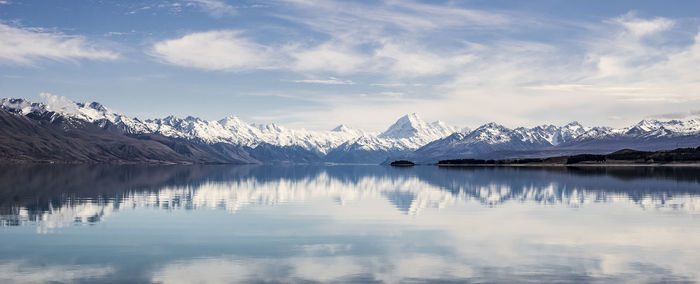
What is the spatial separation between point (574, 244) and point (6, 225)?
4999cm

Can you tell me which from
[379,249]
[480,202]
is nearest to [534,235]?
[379,249]

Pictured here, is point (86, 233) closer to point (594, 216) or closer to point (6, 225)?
point (6, 225)

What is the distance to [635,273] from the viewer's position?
33.6m

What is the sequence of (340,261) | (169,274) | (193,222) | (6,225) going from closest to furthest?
(169,274)
(340,261)
(6,225)
(193,222)

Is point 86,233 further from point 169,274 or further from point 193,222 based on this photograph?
point 169,274

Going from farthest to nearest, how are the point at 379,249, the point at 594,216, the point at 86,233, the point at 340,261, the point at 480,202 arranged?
1. the point at 480,202
2. the point at 594,216
3. the point at 86,233
4. the point at 379,249
5. the point at 340,261

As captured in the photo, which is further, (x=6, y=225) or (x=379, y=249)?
(x=6, y=225)

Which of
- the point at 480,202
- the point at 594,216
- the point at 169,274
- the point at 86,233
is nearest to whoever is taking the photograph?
the point at 169,274

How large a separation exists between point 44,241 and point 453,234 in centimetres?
3343

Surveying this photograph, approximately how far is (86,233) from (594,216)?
52.9 m

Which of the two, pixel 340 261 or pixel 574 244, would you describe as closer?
pixel 340 261

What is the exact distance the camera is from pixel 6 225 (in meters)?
52.2

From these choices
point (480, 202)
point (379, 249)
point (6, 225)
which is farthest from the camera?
point (480, 202)

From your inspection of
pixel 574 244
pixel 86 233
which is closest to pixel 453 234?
pixel 574 244
